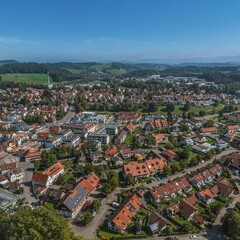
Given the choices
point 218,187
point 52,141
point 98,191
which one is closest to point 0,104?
point 52,141

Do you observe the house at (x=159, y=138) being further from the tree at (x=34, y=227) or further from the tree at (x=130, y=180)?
the tree at (x=34, y=227)

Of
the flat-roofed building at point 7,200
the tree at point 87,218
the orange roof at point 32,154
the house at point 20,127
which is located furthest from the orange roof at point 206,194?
the house at point 20,127

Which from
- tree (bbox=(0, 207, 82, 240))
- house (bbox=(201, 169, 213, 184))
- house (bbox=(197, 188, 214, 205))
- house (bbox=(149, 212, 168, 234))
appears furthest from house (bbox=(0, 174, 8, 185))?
house (bbox=(201, 169, 213, 184))

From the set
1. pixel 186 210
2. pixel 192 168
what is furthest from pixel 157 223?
pixel 192 168

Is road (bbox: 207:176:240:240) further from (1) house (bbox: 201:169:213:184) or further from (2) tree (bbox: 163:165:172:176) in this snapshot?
(2) tree (bbox: 163:165:172:176)

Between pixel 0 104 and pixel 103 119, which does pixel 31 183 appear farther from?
pixel 0 104

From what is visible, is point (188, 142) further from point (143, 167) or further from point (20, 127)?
point (20, 127)
